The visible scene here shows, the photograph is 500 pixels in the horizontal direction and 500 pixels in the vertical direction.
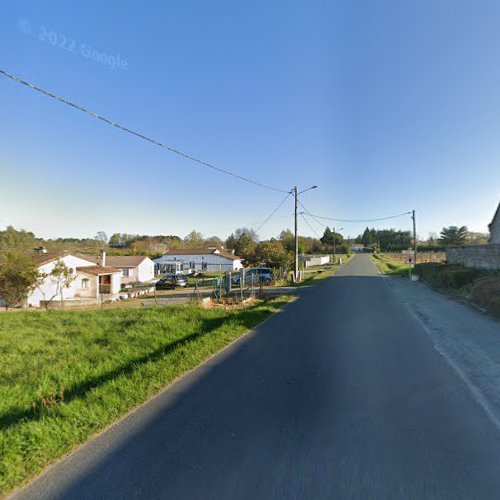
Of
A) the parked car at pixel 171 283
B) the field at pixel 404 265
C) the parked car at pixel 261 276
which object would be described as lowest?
the parked car at pixel 171 283

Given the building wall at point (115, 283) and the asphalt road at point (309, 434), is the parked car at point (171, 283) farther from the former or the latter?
the asphalt road at point (309, 434)

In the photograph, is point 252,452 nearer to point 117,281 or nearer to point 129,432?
point 129,432

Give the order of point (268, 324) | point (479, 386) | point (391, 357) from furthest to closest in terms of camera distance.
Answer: point (268, 324) < point (391, 357) < point (479, 386)

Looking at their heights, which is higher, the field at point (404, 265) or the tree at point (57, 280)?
the field at point (404, 265)

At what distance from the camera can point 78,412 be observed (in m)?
3.63

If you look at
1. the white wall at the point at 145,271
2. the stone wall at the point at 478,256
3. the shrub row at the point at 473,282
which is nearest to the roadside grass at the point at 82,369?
the shrub row at the point at 473,282

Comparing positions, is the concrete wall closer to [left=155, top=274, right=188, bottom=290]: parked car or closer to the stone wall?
the stone wall

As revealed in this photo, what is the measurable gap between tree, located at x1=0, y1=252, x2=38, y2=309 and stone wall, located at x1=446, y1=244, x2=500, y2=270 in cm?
2749

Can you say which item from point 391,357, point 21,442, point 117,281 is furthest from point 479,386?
point 117,281

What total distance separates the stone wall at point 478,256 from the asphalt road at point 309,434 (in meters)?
12.3

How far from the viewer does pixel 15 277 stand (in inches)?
701

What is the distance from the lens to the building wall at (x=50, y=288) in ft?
69.6

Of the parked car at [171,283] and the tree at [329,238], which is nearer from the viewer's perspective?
the parked car at [171,283]

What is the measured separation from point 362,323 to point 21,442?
842cm
